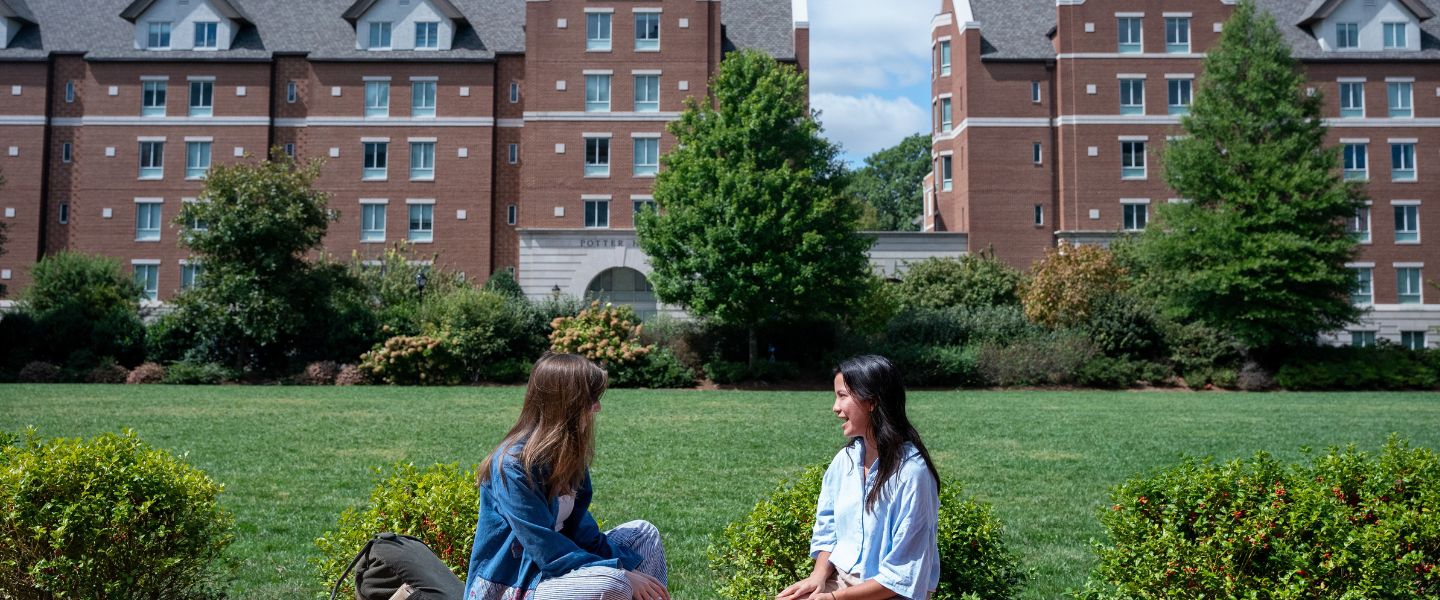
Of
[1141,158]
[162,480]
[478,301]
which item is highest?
[1141,158]

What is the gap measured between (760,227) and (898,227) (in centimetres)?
5409

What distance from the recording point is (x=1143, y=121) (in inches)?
1754

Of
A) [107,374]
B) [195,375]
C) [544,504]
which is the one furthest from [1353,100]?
[544,504]

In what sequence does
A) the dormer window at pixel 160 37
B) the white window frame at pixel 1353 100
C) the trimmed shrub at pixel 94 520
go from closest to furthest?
the trimmed shrub at pixel 94 520 < the dormer window at pixel 160 37 < the white window frame at pixel 1353 100

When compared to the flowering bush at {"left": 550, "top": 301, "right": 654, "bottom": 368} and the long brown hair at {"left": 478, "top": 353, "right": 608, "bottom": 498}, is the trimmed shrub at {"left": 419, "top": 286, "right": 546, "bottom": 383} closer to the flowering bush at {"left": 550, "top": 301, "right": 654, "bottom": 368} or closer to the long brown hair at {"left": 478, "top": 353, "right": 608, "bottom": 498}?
the flowering bush at {"left": 550, "top": 301, "right": 654, "bottom": 368}

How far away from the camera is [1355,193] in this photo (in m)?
35.1

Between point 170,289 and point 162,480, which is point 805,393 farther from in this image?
point 170,289

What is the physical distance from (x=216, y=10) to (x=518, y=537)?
48457mm

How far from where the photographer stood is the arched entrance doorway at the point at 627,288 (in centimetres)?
4394

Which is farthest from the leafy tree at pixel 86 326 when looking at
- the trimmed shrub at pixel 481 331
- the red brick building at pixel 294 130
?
the trimmed shrub at pixel 481 331

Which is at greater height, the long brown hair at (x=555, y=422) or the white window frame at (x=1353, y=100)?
the white window frame at (x=1353, y=100)

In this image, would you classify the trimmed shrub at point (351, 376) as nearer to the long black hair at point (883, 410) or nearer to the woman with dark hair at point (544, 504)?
the woman with dark hair at point (544, 504)

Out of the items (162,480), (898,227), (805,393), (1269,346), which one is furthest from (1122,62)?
(162,480)

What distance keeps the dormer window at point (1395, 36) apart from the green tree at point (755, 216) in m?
29.4
